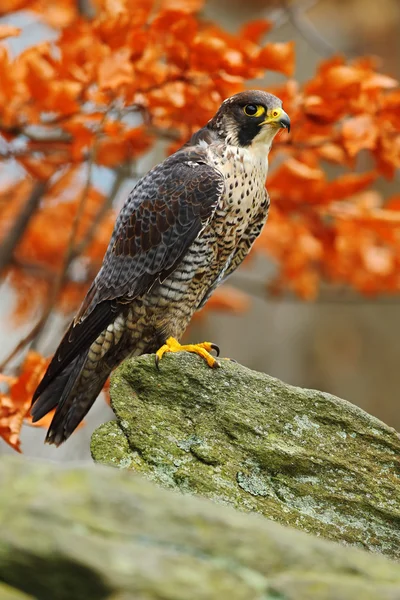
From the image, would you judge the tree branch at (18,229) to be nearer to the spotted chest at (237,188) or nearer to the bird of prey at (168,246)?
the bird of prey at (168,246)

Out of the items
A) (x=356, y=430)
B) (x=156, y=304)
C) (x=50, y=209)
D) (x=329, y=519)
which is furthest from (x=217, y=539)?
(x=50, y=209)

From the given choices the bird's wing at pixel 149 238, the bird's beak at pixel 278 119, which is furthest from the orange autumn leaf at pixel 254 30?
the bird's wing at pixel 149 238

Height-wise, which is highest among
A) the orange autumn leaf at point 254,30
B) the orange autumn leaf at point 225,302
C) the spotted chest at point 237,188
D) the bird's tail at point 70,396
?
the orange autumn leaf at point 254,30

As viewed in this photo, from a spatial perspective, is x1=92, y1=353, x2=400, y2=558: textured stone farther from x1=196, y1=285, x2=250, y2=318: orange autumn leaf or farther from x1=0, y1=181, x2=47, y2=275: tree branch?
x1=196, y1=285, x2=250, y2=318: orange autumn leaf

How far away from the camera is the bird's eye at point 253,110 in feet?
12.0

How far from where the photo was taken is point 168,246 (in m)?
3.62

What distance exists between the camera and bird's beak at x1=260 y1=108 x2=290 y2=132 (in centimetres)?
358

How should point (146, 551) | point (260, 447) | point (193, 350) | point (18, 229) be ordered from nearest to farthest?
point (146, 551) < point (260, 447) < point (193, 350) < point (18, 229)

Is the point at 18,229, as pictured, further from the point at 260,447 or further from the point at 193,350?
the point at 260,447

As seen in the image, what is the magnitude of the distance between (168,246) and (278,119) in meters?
0.73

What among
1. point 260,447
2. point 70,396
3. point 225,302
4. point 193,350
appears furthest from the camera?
point 225,302

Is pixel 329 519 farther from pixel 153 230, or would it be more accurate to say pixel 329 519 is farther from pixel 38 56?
pixel 38 56

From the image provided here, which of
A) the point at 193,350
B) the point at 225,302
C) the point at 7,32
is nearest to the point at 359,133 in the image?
the point at 193,350

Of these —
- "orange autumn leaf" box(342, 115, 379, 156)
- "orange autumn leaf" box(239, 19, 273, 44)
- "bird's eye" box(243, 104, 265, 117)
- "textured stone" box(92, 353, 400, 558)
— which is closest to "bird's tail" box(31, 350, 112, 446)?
"textured stone" box(92, 353, 400, 558)
